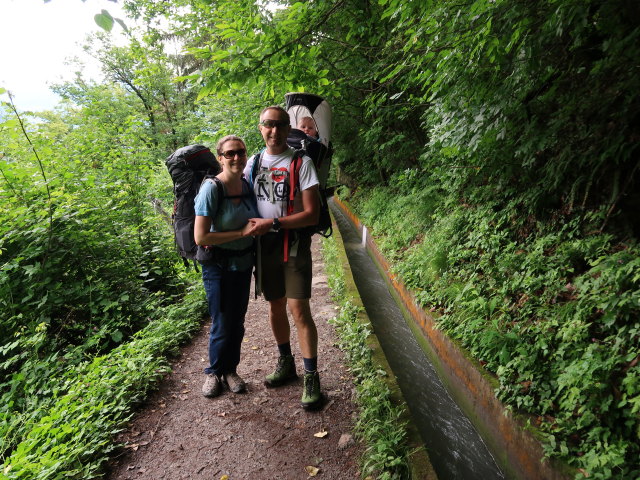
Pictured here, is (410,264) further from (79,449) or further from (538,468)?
(79,449)

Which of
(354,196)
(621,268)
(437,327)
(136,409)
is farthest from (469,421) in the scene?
(354,196)

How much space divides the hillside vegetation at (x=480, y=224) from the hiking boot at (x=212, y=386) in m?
0.88

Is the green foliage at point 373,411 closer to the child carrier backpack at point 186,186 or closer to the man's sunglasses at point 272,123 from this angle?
the child carrier backpack at point 186,186

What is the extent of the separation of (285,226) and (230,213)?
489mm

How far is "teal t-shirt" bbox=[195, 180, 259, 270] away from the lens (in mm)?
2695

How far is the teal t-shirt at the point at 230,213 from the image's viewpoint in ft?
8.84

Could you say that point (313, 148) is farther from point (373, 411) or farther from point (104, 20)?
point (373, 411)

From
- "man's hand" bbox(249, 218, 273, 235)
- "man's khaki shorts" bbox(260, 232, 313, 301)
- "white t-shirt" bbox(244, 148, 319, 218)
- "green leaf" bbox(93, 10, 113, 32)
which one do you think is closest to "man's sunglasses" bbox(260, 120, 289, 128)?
"white t-shirt" bbox(244, 148, 319, 218)

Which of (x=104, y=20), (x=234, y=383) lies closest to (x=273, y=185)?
(x=104, y=20)

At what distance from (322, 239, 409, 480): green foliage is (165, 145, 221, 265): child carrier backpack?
2.00 metres

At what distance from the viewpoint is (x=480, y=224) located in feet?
16.2

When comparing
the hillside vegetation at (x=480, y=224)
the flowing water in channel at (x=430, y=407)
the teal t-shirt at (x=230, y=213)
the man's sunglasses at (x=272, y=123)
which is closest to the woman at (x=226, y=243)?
the teal t-shirt at (x=230, y=213)

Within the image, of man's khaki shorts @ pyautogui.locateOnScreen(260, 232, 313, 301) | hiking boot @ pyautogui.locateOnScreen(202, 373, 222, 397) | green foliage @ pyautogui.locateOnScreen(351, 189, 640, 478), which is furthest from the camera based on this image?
hiking boot @ pyautogui.locateOnScreen(202, 373, 222, 397)

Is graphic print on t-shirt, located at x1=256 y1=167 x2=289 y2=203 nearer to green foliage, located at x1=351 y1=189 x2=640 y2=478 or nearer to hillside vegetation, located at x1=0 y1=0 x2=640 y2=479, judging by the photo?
hillside vegetation, located at x1=0 y1=0 x2=640 y2=479
